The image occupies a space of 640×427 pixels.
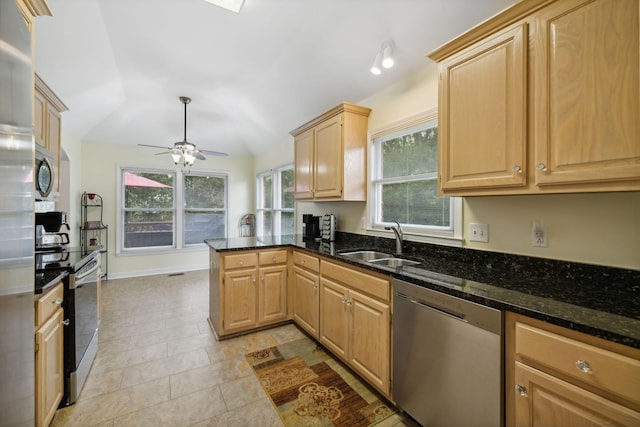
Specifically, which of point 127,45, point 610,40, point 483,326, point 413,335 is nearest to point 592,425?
point 483,326

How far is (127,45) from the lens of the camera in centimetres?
288

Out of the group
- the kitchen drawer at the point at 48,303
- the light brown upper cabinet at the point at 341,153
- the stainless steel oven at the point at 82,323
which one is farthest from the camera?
the light brown upper cabinet at the point at 341,153

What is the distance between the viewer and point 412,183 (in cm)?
258

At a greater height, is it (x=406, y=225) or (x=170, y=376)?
(x=406, y=225)

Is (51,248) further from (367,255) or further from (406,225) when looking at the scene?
(406,225)

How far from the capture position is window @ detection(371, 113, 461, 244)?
2.28 meters

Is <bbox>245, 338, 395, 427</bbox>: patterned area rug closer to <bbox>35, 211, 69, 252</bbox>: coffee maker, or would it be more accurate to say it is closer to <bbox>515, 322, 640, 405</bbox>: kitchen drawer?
<bbox>515, 322, 640, 405</bbox>: kitchen drawer

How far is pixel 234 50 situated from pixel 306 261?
233cm

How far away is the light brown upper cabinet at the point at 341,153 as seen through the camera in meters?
2.82

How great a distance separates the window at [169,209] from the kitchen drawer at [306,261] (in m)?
3.73

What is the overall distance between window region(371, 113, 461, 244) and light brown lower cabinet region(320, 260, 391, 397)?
29.7 inches

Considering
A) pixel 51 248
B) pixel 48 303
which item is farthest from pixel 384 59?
pixel 51 248

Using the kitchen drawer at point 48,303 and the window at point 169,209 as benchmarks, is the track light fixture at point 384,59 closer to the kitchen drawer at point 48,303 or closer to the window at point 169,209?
the kitchen drawer at point 48,303

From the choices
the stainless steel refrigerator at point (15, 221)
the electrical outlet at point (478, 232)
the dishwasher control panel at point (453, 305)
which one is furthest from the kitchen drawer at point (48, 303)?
the electrical outlet at point (478, 232)
